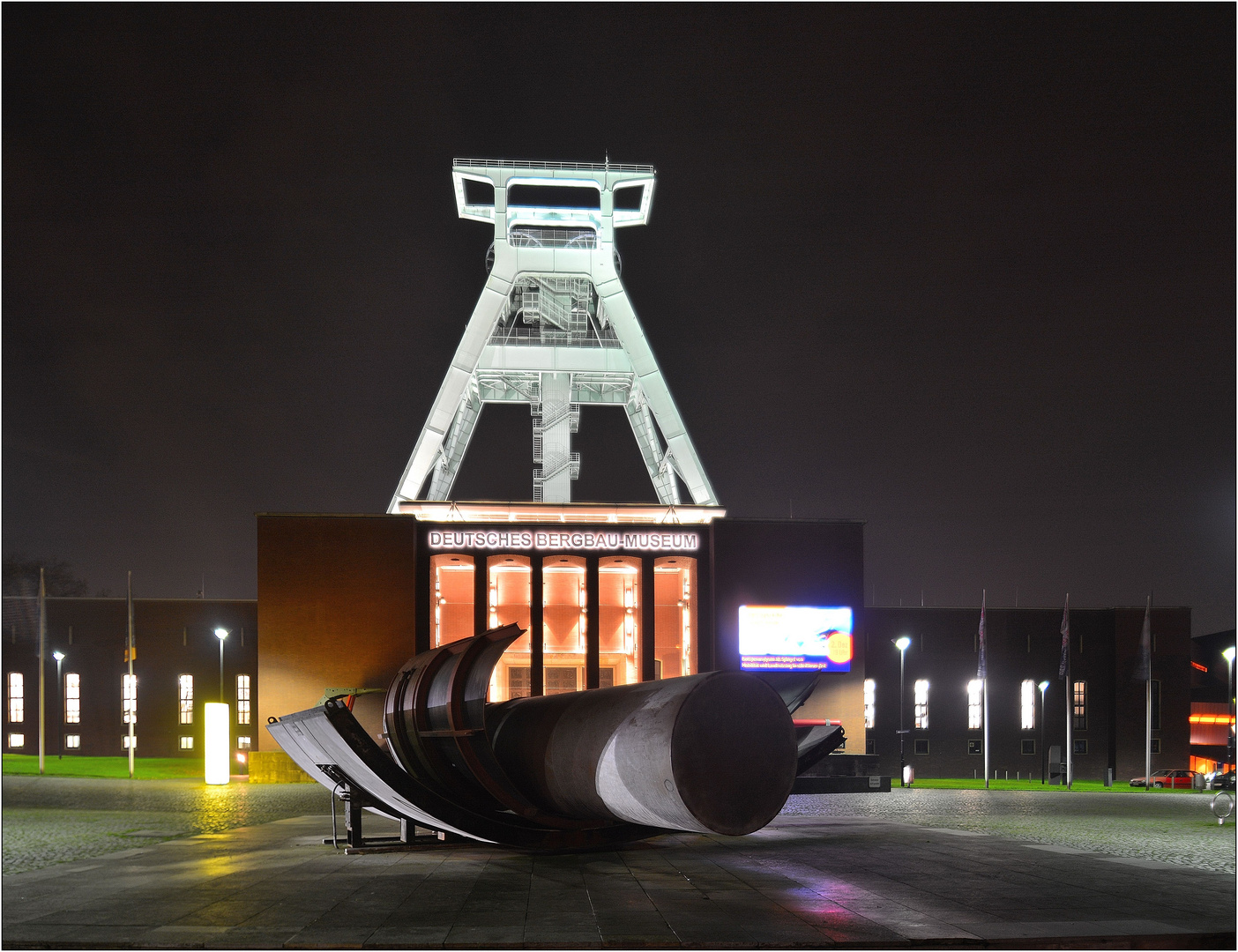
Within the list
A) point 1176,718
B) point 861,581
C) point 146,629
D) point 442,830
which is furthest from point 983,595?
point 146,629

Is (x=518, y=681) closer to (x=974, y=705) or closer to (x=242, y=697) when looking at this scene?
(x=242, y=697)

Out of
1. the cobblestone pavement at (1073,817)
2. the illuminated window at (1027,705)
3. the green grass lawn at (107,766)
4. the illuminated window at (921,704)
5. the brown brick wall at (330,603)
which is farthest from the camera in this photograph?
the illuminated window at (1027,705)

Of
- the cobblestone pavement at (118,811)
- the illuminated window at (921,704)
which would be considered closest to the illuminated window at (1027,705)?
the illuminated window at (921,704)

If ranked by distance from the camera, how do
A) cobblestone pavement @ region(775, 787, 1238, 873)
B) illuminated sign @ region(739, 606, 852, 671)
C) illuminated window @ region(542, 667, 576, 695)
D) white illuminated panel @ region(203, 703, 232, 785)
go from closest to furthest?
cobblestone pavement @ region(775, 787, 1238, 873)
white illuminated panel @ region(203, 703, 232, 785)
illuminated sign @ region(739, 606, 852, 671)
illuminated window @ region(542, 667, 576, 695)

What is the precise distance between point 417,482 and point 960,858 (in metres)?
29.1

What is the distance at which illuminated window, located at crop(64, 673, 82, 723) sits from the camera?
157 feet

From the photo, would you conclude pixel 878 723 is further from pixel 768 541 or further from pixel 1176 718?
pixel 768 541

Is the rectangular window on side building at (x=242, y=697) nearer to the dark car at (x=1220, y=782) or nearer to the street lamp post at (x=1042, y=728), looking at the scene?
the street lamp post at (x=1042, y=728)

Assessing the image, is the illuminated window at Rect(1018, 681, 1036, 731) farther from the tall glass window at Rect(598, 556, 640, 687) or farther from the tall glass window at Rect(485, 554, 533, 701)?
the tall glass window at Rect(485, 554, 533, 701)

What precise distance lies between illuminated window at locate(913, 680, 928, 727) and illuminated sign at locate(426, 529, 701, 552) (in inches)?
817

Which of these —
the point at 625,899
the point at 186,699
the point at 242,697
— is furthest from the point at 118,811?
the point at 242,697

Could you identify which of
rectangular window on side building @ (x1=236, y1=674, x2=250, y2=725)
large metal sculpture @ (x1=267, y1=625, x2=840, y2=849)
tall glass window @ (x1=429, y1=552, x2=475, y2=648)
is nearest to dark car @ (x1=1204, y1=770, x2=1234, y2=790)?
tall glass window @ (x1=429, y1=552, x2=475, y2=648)

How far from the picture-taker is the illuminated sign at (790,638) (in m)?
32.5

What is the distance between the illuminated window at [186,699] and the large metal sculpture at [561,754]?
124 ft
